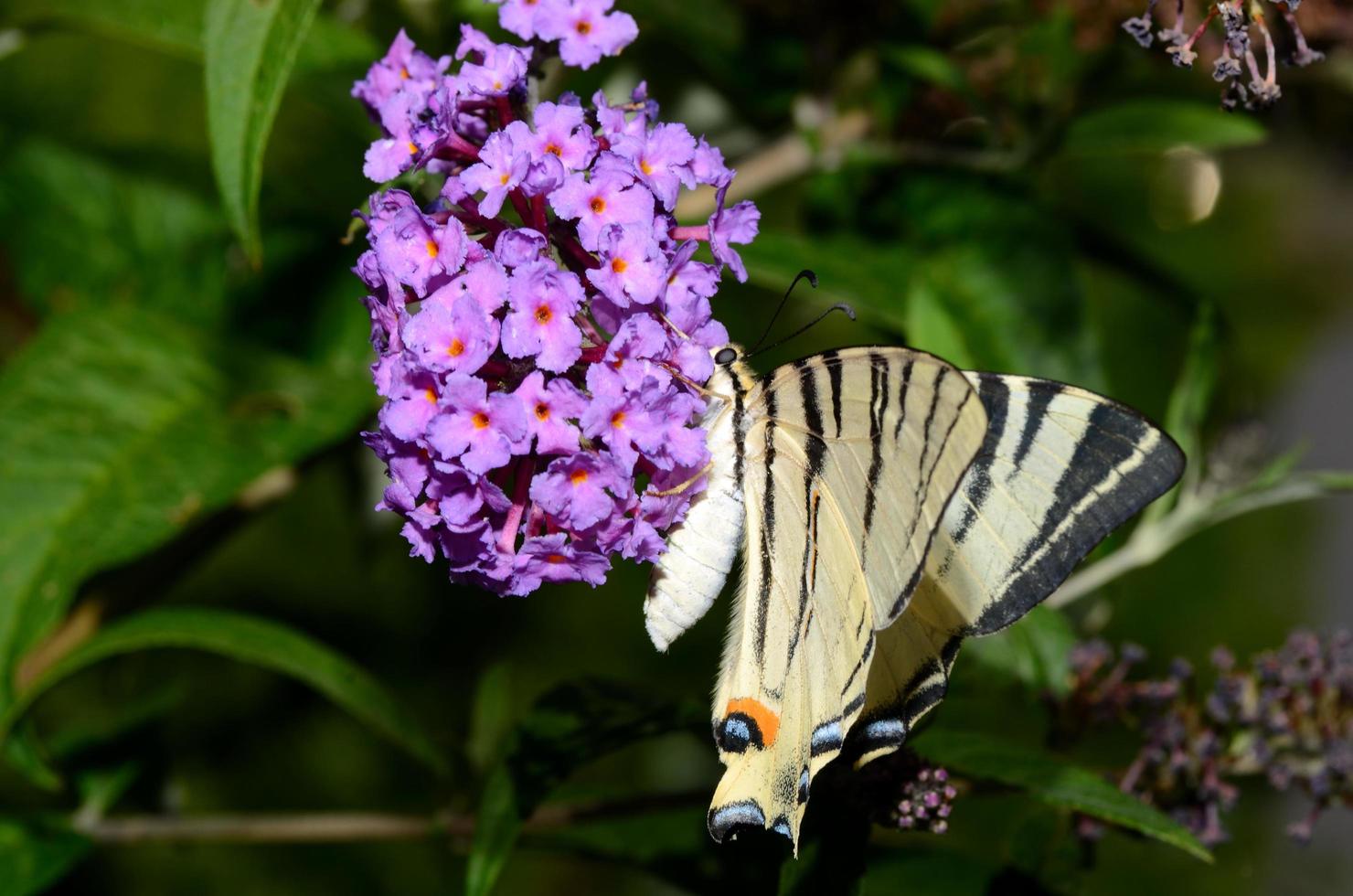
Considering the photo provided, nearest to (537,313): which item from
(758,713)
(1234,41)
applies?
(758,713)

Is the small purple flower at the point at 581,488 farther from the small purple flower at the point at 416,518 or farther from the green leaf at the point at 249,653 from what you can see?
the green leaf at the point at 249,653

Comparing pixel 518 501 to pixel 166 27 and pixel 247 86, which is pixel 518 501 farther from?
pixel 166 27

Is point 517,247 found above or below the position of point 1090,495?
above

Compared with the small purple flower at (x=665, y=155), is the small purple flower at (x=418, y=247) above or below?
below

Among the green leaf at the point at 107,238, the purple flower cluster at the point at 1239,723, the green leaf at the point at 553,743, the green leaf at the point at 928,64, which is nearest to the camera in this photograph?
the green leaf at the point at 553,743

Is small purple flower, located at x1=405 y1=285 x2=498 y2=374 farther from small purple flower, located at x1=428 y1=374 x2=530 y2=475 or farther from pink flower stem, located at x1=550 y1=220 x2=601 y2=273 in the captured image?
pink flower stem, located at x1=550 y1=220 x2=601 y2=273

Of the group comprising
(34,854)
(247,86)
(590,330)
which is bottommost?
(34,854)

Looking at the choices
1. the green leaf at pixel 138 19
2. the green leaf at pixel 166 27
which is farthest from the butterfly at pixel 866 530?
the green leaf at pixel 138 19
